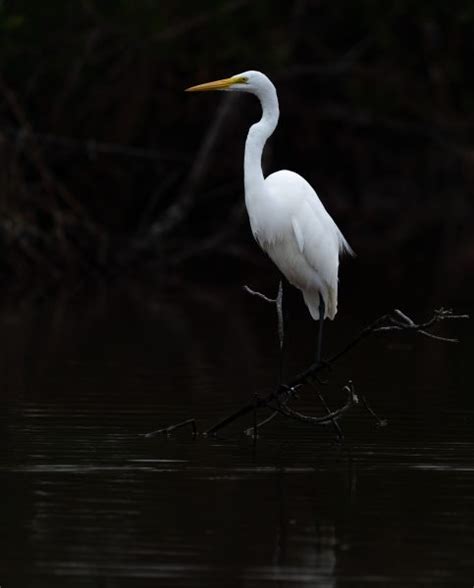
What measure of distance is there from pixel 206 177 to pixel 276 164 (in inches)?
103

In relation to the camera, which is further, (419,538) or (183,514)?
(183,514)

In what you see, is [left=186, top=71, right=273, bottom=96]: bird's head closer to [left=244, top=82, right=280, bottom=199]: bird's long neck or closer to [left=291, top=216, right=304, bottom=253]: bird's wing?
[left=244, top=82, right=280, bottom=199]: bird's long neck

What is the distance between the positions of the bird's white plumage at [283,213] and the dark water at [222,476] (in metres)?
0.78

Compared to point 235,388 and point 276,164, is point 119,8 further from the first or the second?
point 235,388

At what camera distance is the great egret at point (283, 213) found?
8102mm

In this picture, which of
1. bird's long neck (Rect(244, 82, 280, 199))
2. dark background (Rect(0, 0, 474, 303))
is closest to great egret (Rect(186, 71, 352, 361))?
bird's long neck (Rect(244, 82, 280, 199))

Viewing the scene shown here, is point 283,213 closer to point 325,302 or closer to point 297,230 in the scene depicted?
point 297,230

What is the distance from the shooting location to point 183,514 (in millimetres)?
5660

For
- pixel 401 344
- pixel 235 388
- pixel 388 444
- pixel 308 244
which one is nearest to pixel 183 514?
pixel 388 444

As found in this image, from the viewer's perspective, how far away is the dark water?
194 inches

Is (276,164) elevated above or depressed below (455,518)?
above

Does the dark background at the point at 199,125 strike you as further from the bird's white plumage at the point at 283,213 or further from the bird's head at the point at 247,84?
the bird's head at the point at 247,84

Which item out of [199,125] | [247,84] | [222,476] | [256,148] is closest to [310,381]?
[256,148]

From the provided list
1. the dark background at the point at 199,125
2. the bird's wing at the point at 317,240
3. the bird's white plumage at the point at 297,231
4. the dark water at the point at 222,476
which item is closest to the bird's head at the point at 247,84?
→ the bird's white plumage at the point at 297,231
